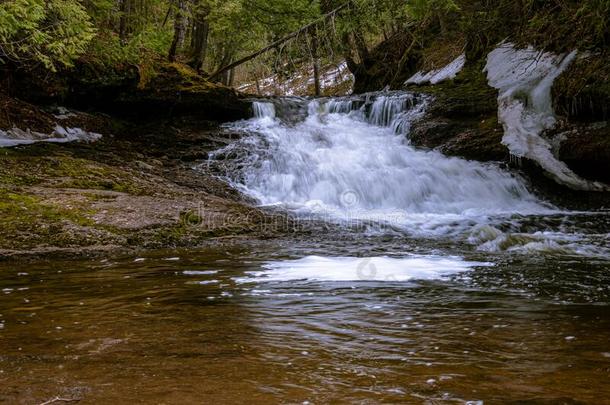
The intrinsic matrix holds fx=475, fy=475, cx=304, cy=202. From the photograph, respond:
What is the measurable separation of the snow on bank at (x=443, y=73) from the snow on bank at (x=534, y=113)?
10.1 feet

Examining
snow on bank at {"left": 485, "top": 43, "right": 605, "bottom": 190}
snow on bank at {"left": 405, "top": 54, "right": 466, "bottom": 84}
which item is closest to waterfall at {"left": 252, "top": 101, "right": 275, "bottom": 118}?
snow on bank at {"left": 405, "top": 54, "right": 466, "bottom": 84}

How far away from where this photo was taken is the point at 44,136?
9.45 meters

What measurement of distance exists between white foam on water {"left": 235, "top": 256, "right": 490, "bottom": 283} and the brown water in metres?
0.18

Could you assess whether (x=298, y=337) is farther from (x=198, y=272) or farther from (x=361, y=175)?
(x=361, y=175)

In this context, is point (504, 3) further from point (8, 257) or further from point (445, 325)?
point (8, 257)

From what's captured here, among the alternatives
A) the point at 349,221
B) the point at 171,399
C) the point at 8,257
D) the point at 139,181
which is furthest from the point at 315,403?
the point at 139,181

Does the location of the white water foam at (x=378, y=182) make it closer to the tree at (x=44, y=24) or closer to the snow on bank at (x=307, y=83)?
the tree at (x=44, y=24)

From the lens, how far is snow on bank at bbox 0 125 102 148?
8.70 m

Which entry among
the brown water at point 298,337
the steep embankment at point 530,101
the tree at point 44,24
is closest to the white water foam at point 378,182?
the steep embankment at point 530,101

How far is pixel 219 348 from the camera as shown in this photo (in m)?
2.39

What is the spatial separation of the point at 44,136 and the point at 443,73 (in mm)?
11809

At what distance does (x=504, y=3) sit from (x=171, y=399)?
753cm

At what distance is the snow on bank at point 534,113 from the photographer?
984 centimetres

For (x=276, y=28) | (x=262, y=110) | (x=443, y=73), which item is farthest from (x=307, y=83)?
(x=262, y=110)
